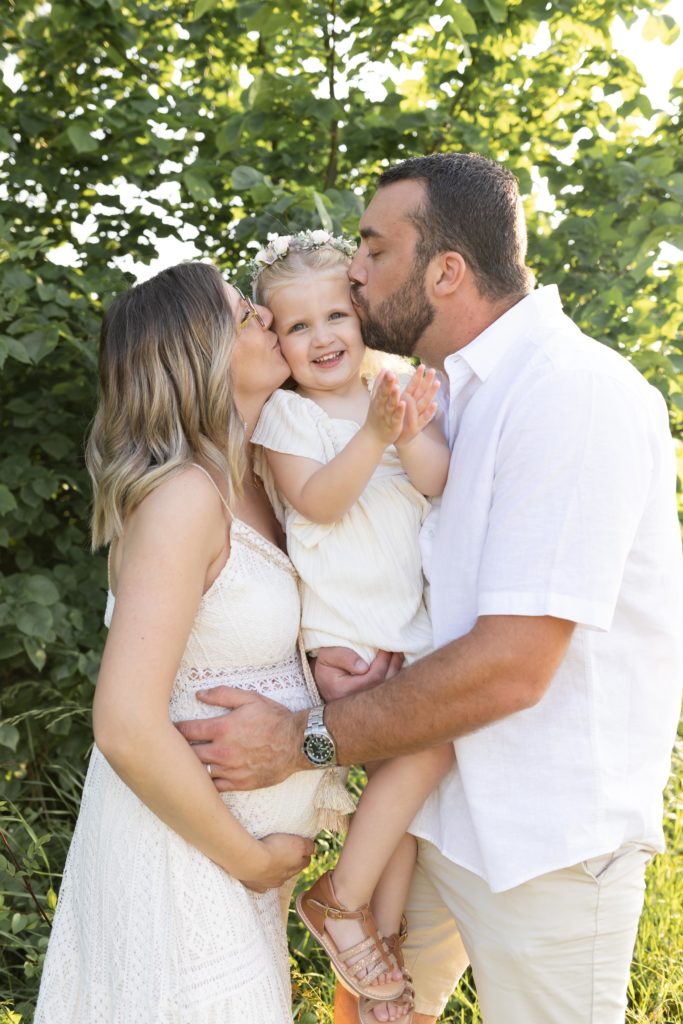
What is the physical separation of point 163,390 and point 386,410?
1.52 feet

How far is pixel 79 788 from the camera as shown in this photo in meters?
3.86

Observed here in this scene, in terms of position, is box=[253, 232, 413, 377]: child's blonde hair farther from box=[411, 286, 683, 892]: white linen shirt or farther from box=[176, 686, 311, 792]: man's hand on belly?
box=[176, 686, 311, 792]: man's hand on belly

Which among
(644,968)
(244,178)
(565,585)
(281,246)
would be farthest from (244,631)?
(644,968)

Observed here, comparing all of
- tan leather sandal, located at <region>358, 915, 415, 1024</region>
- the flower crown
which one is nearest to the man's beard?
the flower crown

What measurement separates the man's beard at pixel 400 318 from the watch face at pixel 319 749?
3.17 feet

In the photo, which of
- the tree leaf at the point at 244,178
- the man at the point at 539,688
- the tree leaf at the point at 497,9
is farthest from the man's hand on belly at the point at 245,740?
the tree leaf at the point at 497,9

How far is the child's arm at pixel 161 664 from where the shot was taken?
190 cm

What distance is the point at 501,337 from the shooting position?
2230 mm

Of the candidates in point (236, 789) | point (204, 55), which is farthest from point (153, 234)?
point (236, 789)

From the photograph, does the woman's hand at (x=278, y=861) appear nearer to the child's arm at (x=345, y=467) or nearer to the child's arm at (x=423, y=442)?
the child's arm at (x=345, y=467)

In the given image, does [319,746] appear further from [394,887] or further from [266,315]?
[266,315]

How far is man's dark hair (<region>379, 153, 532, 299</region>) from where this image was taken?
7.83 ft

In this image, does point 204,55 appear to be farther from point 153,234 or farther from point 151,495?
point 151,495

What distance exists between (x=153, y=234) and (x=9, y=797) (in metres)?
2.07
